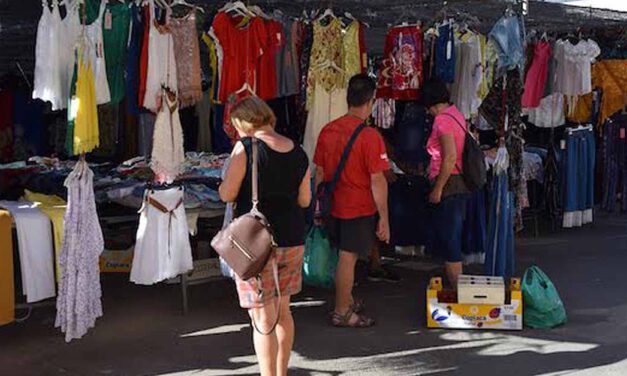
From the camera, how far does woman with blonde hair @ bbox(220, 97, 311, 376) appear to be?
4219 mm

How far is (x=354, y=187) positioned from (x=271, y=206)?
4.91 feet

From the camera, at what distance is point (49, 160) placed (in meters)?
8.42

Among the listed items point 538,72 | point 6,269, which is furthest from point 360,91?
point 538,72

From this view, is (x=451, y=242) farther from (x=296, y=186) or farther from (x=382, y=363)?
(x=296, y=186)

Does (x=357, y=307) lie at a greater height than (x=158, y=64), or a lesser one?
lesser

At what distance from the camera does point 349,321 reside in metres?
5.89

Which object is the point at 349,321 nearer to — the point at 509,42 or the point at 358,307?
the point at 358,307

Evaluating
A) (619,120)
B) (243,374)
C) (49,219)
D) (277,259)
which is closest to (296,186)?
(277,259)

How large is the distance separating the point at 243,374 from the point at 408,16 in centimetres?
461

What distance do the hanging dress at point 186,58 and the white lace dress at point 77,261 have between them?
1.04 meters

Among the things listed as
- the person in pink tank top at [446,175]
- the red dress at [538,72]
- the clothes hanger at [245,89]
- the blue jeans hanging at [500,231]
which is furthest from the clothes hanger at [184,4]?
the red dress at [538,72]

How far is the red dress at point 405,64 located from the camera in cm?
733

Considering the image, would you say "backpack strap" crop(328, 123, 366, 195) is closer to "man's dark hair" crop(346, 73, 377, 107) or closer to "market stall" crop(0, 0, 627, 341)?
"man's dark hair" crop(346, 73, 377, 107)

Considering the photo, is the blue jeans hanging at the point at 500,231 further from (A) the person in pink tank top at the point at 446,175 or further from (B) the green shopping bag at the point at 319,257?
(B) the green shopping bag at the point at 319,257
